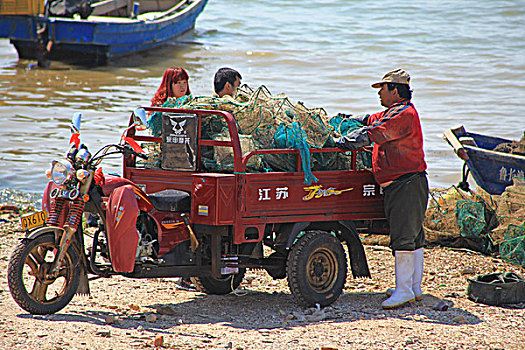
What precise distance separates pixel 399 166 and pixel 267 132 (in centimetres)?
107

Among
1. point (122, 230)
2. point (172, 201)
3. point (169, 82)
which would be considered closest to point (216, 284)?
point (172, 201)

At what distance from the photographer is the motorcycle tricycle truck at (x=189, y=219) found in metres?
5.19

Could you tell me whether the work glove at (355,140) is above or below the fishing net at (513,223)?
above

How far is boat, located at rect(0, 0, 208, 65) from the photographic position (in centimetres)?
2278

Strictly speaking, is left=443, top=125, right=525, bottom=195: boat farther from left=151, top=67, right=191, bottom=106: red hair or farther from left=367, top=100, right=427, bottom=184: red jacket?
left=151, top=67, right=191, bottom=106: red hair

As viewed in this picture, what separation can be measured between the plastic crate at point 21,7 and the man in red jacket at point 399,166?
1878 centimetres

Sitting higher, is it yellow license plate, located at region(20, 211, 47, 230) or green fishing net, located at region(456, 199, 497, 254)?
yellow license plate, located at region(20, 211, 47, 230)

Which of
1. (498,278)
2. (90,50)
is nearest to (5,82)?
(90,50)

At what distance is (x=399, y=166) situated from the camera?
5887 millimetres

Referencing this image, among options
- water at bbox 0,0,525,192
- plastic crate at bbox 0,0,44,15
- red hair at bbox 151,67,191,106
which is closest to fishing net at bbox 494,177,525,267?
red hair at bbox 151,67,191,106

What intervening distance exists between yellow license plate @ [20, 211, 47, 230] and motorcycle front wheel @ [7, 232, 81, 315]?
0.18 m

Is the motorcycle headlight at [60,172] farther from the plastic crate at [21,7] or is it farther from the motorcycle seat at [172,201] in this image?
the plastic crate at [21,7]

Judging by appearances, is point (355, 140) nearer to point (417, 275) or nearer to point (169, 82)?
point (417, 275)

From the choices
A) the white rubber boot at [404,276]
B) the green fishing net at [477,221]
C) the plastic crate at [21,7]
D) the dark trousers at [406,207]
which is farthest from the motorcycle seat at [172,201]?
the plastic crate at [21,7]
